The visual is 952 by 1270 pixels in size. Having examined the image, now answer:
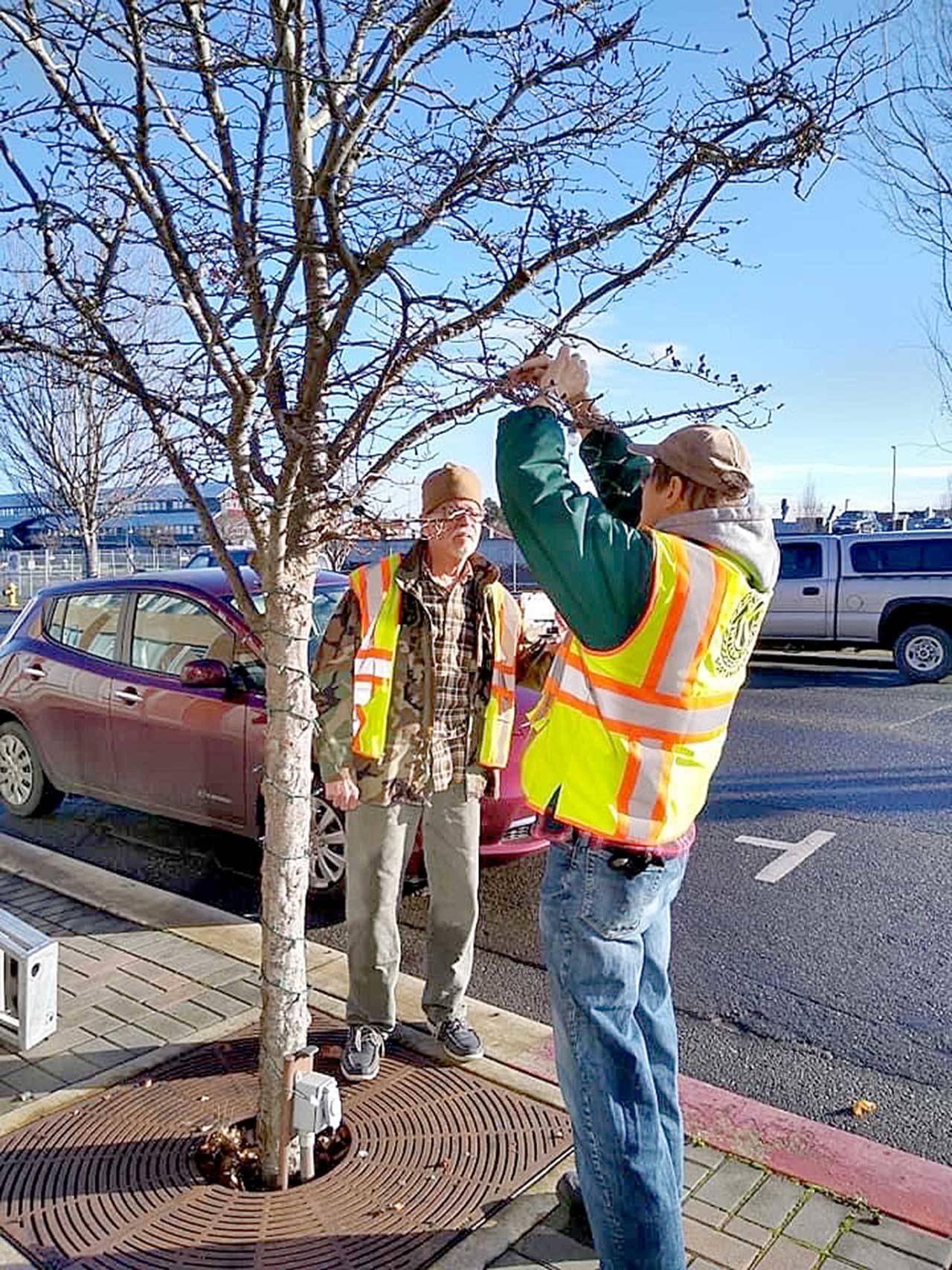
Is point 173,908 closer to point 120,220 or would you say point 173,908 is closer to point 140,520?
point 120,220

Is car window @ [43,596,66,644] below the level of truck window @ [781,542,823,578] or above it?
below

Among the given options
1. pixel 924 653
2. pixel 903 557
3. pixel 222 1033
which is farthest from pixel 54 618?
pixel 903 557

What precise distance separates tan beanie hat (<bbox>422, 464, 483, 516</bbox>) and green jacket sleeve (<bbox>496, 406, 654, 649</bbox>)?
49.5 inches

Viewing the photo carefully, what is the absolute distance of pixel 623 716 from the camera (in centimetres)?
224

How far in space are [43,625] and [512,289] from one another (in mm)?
5365

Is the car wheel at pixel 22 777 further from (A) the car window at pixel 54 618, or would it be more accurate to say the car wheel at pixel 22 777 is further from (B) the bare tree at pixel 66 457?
(B) the bare tree at pixel 66 457

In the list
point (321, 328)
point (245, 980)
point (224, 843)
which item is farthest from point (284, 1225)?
point (224, 843)

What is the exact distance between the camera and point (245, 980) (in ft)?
14.0

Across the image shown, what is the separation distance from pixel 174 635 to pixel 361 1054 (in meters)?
3.24

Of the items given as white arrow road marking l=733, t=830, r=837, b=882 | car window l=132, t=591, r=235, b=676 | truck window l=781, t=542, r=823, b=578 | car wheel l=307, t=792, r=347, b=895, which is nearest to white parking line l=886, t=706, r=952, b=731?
truck window l=781, t=542, r=823, b=578

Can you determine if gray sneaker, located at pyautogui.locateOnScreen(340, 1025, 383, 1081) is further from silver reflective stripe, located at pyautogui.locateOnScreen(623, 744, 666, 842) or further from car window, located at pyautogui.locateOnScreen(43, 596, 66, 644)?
car window, located at pyautogui.locateOnScreen(43, 596, 66, 644)

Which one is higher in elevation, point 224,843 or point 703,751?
point 703,751

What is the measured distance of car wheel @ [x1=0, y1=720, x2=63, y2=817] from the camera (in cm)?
705

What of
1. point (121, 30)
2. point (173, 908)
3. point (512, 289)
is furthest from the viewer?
point (173, 908)
